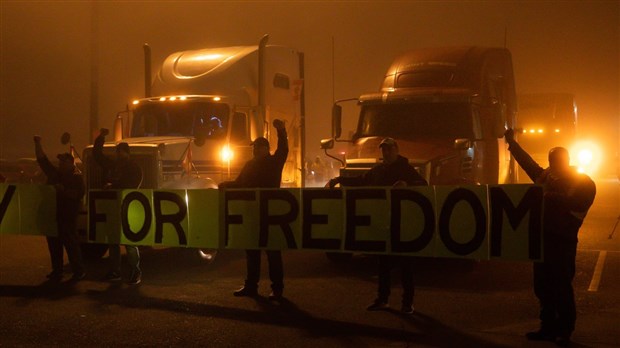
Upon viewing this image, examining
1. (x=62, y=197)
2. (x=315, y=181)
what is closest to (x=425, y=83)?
(x=62, y=197)

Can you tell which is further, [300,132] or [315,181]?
[315,181]

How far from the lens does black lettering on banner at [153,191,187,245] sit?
1059 cm

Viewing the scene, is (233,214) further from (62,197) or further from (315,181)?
(315,181)

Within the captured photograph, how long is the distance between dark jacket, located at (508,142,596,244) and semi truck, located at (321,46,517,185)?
5.20m

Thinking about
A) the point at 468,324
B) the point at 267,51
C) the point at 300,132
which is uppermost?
the point at 267,51

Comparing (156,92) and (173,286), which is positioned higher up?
(156,92)

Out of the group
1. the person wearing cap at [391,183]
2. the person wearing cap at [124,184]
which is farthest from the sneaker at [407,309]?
the person wearing cap at [124,184]

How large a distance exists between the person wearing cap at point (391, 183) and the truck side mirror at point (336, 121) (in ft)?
17.8

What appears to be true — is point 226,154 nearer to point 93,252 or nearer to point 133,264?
point 93,252

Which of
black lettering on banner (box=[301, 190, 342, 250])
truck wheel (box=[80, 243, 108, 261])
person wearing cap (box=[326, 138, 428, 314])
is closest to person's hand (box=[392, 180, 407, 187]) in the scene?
person wearing cap (box=[326, 138, 428, 314])

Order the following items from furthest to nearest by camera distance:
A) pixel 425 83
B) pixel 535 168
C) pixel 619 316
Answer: pixel 425 83 → pixel 619 316 → pixel 535 168

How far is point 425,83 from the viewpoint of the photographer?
15.2 metres

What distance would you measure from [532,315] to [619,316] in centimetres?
90

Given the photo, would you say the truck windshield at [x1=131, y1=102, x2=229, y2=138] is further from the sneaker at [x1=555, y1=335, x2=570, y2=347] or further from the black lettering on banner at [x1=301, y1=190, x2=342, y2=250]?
the sneaker at [x1=555, y1=335, x2=570, y2=347]
